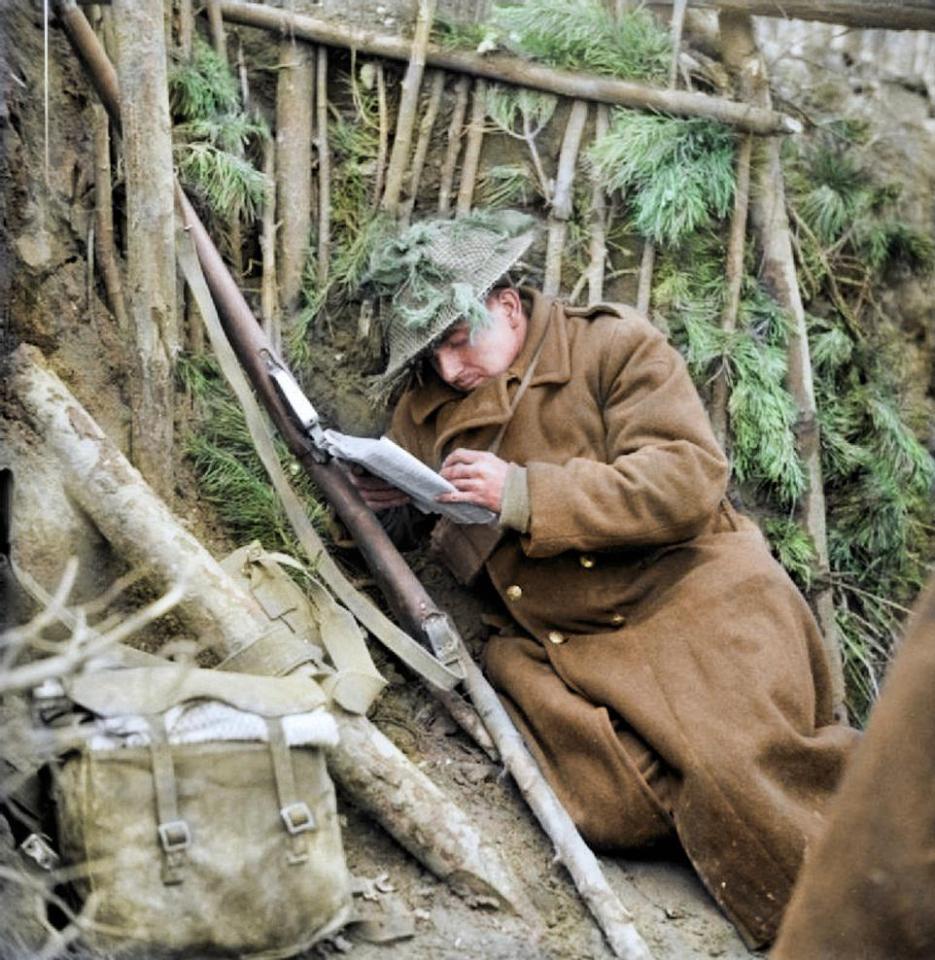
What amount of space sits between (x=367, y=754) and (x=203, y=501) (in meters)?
1.01

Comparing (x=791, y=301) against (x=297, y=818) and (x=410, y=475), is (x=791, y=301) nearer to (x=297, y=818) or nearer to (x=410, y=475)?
(x=410, y=475)

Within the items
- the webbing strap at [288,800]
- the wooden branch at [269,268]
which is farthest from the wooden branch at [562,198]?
the webbing strap at [288,800]

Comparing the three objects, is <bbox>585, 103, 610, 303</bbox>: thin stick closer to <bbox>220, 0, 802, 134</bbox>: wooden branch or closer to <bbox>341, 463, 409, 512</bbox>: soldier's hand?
<bbox>220, 0, 802, 134</bbox>: wooden branch

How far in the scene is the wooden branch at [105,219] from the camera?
13.4ft

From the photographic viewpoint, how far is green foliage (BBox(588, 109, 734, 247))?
15.6 feet

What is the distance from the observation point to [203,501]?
4.10 meters

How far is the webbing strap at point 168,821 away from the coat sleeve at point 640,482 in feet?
4.25

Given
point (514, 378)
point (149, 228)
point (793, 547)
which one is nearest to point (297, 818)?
point (514, 378)

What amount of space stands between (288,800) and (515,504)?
1134 millimetres

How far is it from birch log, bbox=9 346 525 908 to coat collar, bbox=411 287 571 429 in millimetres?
922

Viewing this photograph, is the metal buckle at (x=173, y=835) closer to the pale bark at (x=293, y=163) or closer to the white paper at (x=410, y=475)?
the white paper at (x=410, y=475)

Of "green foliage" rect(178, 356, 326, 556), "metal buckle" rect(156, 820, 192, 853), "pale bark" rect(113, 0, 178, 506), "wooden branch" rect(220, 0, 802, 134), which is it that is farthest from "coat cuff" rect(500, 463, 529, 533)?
"wooden branch" rect(220, 0, 802, 134)

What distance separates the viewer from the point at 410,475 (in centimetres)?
382

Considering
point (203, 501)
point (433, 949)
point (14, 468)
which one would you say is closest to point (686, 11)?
point (203, 501)
